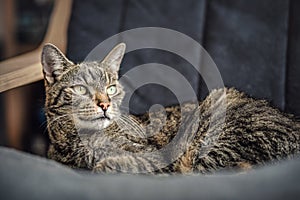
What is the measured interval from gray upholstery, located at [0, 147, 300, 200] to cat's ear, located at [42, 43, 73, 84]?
0.41 m

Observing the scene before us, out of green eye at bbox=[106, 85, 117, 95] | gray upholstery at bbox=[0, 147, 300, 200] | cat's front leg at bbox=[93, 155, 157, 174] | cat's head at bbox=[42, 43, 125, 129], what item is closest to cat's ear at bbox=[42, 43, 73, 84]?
cat's head at bbox=[42, 43, 125, 129]

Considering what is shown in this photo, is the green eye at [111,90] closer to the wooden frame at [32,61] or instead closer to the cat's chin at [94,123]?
the cat's chin at [94,123]

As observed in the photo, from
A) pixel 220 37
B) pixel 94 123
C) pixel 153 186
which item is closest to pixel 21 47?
pixel 220 37

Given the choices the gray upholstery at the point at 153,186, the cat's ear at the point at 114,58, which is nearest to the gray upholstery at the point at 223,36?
the cat's ear at the point at 114,58

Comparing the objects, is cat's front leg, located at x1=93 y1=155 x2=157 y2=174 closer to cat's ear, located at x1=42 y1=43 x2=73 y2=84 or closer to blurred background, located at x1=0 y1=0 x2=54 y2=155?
cat's ear, located at x1=42 y1=43 x2=73 y2=84

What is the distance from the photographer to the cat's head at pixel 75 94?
97 cm

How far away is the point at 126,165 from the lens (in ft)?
2.96

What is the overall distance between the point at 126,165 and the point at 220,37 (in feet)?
1.74

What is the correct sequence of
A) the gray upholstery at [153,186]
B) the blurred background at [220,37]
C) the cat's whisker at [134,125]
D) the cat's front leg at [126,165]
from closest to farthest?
the gray upholstery at [153,186] → the cat's front leg at [126,165] → the cat's whisker at [134,125] → the blurred background at [220,37]

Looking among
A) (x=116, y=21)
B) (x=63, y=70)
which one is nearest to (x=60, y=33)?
(x=116, y=21)

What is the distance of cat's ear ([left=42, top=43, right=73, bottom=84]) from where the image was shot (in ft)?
3.19

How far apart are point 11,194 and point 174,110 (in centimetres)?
57

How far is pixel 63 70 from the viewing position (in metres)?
0.98

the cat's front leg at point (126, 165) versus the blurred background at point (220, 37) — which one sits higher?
the blurred background at point (220, 37)
